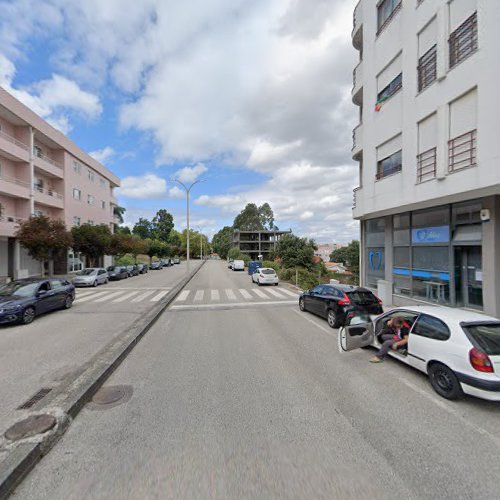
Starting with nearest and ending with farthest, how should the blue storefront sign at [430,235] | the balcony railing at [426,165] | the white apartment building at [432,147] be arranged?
the white apartment building at [432,147], the balcony railing at [426,165], the blue storefront sign at [430,235]

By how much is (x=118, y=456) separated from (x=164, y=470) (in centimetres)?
57

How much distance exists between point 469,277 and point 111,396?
10.6 m

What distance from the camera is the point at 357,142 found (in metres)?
14.2

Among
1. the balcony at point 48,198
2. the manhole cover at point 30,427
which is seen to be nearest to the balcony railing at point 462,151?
the manhole cover at point 30,427

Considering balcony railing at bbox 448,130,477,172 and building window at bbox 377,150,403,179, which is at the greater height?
building window at bbox 377,150,403,179

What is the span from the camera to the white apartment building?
7379mm

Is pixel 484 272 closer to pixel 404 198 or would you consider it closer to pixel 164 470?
pixel 404 198

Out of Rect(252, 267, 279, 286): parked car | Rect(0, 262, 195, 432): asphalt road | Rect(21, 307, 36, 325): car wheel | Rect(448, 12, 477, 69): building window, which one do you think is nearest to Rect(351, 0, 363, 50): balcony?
Rect(448, 12, 477, 69): building window

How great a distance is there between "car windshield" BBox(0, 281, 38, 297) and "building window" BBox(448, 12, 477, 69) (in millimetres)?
15372

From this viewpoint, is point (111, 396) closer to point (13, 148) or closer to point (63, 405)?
point (63, 405)

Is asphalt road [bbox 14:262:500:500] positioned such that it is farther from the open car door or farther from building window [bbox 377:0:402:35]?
building window [bbox 377:0:402:35]

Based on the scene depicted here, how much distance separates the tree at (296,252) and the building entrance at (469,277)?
21895 millimetres

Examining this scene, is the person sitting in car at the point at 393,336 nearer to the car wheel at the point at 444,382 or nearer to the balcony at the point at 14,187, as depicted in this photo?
the car wheel at the point at 444,382

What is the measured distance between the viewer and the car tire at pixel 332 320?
8.05 m
